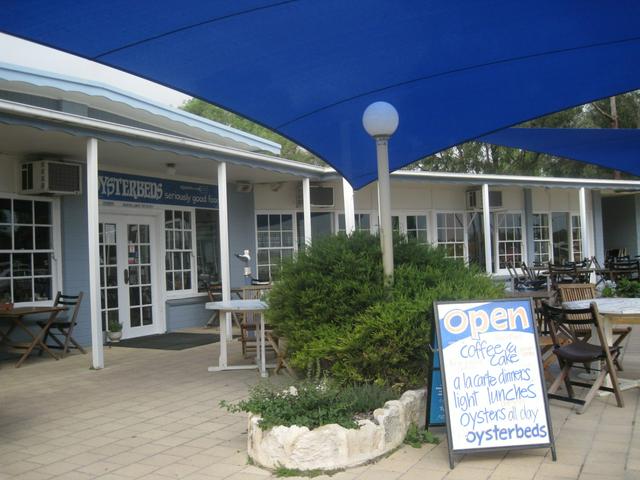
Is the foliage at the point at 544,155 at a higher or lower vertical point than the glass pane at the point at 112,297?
higher

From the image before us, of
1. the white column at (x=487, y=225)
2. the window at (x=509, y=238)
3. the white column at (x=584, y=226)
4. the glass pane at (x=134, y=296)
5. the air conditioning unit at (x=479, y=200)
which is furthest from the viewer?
the window at (x=509, y=238)

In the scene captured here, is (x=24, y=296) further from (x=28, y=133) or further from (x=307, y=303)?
(x=307, y=303)

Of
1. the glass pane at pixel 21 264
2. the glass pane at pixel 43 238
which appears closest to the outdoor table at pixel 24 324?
the glass pane at pixel 21 264

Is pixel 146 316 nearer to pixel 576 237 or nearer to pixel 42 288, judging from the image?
pixel 42 288

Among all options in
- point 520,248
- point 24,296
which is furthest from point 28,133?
point 520,248

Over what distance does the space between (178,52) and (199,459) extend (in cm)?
291

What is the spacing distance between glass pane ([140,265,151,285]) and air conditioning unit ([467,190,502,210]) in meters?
8.48

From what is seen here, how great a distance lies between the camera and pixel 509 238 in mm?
16766

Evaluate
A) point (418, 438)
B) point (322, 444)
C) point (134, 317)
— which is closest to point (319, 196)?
point (134, 317)

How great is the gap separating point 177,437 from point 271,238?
8.97 meters

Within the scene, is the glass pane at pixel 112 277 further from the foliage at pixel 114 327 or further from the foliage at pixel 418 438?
the foliage at pixel 418 438

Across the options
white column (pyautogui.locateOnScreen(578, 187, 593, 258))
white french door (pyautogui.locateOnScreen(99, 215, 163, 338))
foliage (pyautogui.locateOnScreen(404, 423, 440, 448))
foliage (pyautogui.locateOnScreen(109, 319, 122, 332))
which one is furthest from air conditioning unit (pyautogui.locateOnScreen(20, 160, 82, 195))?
white column (pyautogui.locateOnScreen(578, 187, 593, 258))

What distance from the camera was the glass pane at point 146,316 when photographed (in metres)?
10.9

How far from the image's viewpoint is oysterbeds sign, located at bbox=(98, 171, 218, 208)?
1004 centimetres
